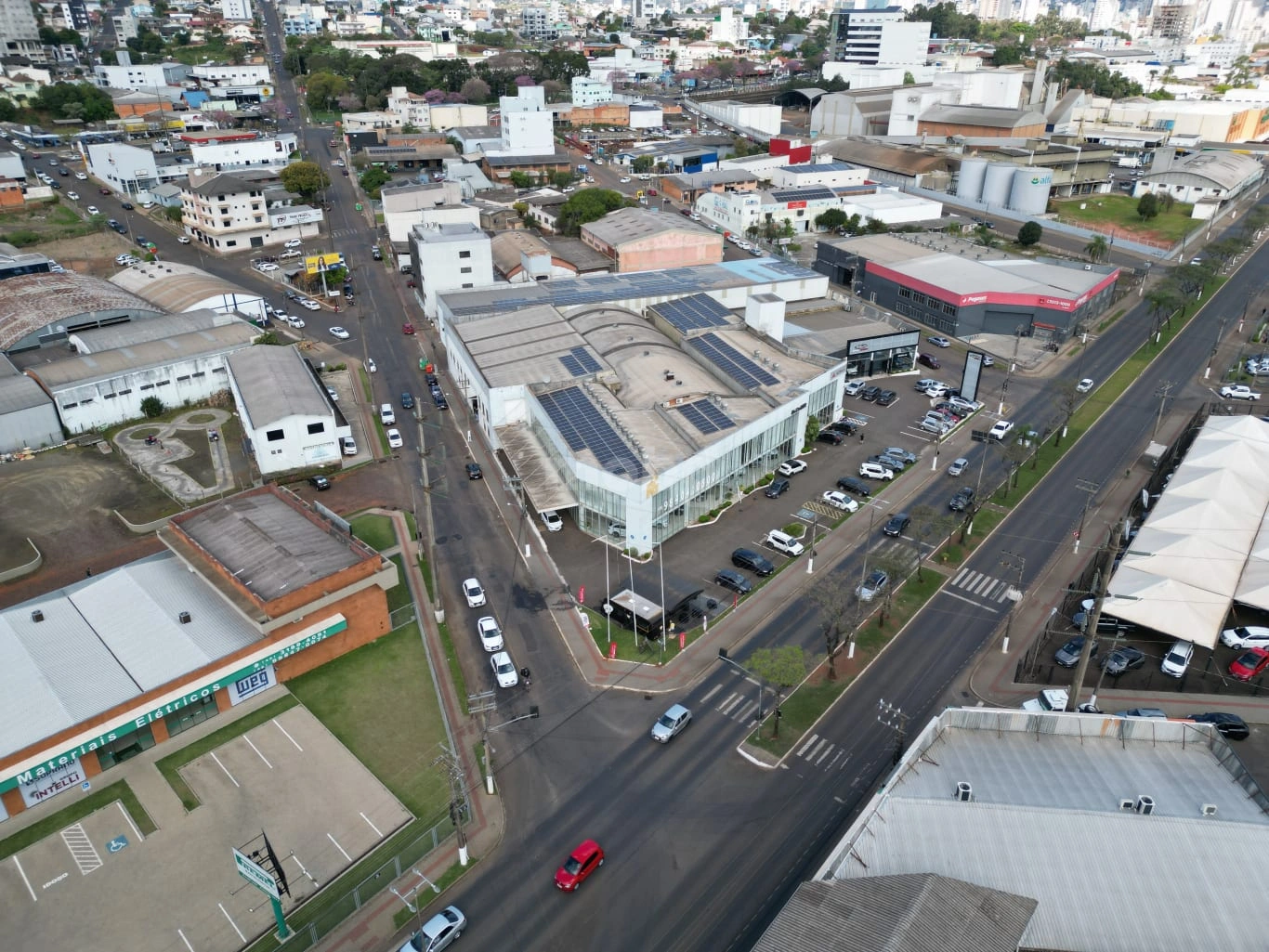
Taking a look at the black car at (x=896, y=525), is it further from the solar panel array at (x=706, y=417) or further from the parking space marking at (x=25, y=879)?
the parking space marking at (x=25, y=879)

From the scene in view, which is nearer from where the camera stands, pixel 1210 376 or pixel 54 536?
pixel 54 536

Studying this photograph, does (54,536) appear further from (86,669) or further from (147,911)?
(147,911)

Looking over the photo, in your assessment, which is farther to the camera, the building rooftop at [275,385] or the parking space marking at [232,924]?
the building rooftop at [275,385]

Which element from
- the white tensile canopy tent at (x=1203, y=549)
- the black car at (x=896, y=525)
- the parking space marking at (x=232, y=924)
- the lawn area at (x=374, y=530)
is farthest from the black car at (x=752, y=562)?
the parking space marking at (x=232, y=924)

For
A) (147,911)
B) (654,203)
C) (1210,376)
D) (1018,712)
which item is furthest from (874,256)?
(147,911)

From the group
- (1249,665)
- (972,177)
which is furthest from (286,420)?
(972,177)

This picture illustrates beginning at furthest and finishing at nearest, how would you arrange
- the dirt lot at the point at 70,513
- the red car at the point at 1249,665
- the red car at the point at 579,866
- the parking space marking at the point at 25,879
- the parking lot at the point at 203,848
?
1. the dirt lot at the point at 70,513
2. the red car at the point at 1249,665
3. the parking space marking at the point at 25,879
4. the red car at the point at 579,866
5. the parking lot at the point at 203,848

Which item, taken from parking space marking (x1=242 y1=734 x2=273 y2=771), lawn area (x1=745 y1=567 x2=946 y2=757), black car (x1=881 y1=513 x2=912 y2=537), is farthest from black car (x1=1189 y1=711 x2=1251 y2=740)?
parking space marking (x1=242 y1=734 x2=273 y2=771)

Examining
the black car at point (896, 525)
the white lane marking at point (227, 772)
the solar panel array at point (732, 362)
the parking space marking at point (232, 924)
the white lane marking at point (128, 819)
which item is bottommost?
the white lane marking at point (128, 819)
